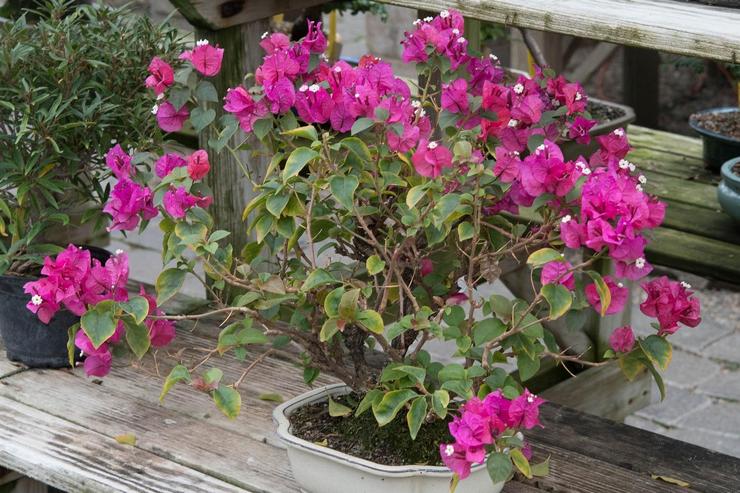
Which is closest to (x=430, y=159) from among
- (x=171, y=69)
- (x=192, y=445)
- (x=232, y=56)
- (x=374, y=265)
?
(x=374, y=265)

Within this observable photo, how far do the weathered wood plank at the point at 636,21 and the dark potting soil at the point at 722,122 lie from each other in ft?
4.83

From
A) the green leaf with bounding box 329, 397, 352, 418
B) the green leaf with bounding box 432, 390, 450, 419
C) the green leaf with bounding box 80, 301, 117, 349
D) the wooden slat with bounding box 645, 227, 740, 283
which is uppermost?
the green leaf with bounding box 80, 301, 117, 349

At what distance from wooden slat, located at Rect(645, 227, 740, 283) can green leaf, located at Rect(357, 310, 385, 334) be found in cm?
121

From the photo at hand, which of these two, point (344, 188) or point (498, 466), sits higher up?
point (344, 188)

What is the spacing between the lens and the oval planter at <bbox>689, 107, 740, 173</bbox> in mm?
3412

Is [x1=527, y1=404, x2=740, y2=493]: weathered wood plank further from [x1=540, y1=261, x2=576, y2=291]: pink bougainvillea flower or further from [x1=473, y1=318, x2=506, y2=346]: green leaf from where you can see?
[x1=540, y1=261, x2=576, y2=291]: pink bougainvillea flower

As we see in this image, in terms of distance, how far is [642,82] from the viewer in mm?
6875

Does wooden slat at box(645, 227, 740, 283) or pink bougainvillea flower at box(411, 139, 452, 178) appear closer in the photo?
pink bougainvillea flower at box(411, 139, 452, 178)

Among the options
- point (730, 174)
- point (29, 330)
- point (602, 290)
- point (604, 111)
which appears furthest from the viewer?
point (604, 111)

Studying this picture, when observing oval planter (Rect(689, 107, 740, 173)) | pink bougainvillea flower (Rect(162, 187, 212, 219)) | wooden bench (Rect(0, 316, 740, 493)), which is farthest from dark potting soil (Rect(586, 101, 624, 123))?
pink bougainvillea flower (Rect(162, 187, 212, 219))

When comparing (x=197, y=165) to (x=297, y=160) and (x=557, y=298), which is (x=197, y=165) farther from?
(x=557, y=298)

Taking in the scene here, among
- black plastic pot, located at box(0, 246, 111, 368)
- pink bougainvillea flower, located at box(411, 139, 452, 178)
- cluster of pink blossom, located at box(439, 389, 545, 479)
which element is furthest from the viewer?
black plastic pot, located at box(0, 246, 111, 368)

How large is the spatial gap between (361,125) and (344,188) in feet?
0.33

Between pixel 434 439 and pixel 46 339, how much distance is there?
3.29 ft
